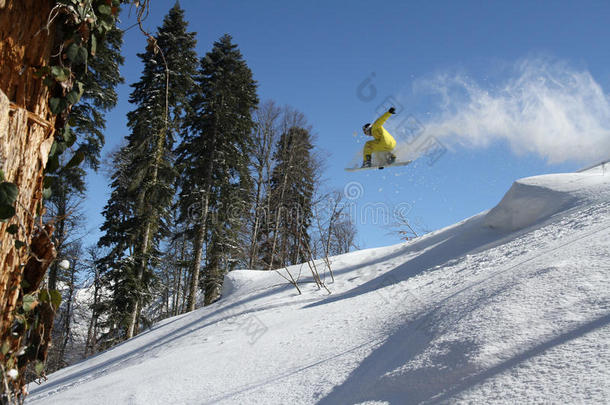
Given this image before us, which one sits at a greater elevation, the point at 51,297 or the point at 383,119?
the point at 383,119

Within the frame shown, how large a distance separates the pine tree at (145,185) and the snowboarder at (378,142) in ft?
20.1

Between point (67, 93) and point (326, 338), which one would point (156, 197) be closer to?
point (326, 338)

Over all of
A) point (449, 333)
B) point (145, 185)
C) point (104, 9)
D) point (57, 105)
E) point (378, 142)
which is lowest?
point (449, 333)

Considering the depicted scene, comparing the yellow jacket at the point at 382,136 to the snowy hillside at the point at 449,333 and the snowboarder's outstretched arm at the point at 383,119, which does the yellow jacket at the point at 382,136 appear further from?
the snowy hillside at the point at 449,333

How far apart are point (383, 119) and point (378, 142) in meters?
0.79

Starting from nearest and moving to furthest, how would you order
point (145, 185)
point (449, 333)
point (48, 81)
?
point (48, 81) → point (449, 333) → point (145, 185)

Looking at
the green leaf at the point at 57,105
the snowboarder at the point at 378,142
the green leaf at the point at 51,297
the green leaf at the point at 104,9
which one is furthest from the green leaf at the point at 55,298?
the snowboarder at the point at 378,142

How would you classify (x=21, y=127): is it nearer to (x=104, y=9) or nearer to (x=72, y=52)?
(x=72, y=52)

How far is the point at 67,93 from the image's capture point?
1179 mm

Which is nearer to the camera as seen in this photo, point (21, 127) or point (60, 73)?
point (21, 127)

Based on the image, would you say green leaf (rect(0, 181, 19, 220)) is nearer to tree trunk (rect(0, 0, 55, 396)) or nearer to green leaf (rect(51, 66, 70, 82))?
tree trunk (rect(0, 0, 55, 396))

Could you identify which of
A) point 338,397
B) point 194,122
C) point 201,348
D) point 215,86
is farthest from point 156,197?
point 338,397

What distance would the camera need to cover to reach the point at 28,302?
1.12 meters

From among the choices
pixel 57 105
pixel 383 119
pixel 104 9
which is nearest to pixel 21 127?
pixel 57 105
